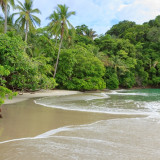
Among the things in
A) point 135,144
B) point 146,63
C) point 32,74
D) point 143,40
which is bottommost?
point 135,144

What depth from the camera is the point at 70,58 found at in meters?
24.1

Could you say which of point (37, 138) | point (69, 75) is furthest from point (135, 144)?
point (69, 75)

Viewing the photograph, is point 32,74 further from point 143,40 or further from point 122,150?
point 143,40

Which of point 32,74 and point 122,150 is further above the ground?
point 32,74

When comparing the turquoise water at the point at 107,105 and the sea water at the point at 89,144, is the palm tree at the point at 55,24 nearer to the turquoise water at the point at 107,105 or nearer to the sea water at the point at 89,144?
the turquoise water at the point at 107,105

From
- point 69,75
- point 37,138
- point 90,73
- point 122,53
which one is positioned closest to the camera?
point 37,138

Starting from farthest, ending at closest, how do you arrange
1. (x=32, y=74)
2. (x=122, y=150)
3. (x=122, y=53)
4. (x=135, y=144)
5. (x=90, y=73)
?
1. (x=122, y=53)
2. (x=90, y=73)
3. (x=32, y=74)
4. (x=135, y=144)
5. (x=122, y=150)

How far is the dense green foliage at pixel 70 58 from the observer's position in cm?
954

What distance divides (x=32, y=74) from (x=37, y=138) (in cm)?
620

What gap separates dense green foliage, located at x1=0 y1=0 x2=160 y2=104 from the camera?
954 cm

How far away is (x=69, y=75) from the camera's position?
24625 mm

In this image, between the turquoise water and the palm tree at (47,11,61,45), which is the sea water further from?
the palm tree at (47,11,61,45)

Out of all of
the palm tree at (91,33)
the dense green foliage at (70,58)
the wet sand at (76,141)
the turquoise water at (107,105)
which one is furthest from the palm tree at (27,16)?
the palm tree at (91,33)

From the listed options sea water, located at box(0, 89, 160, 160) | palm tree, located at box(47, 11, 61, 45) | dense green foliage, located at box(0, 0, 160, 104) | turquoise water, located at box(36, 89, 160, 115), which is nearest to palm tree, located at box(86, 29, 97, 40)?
dense green foliage, located at box(0, 0, 160, 104)
